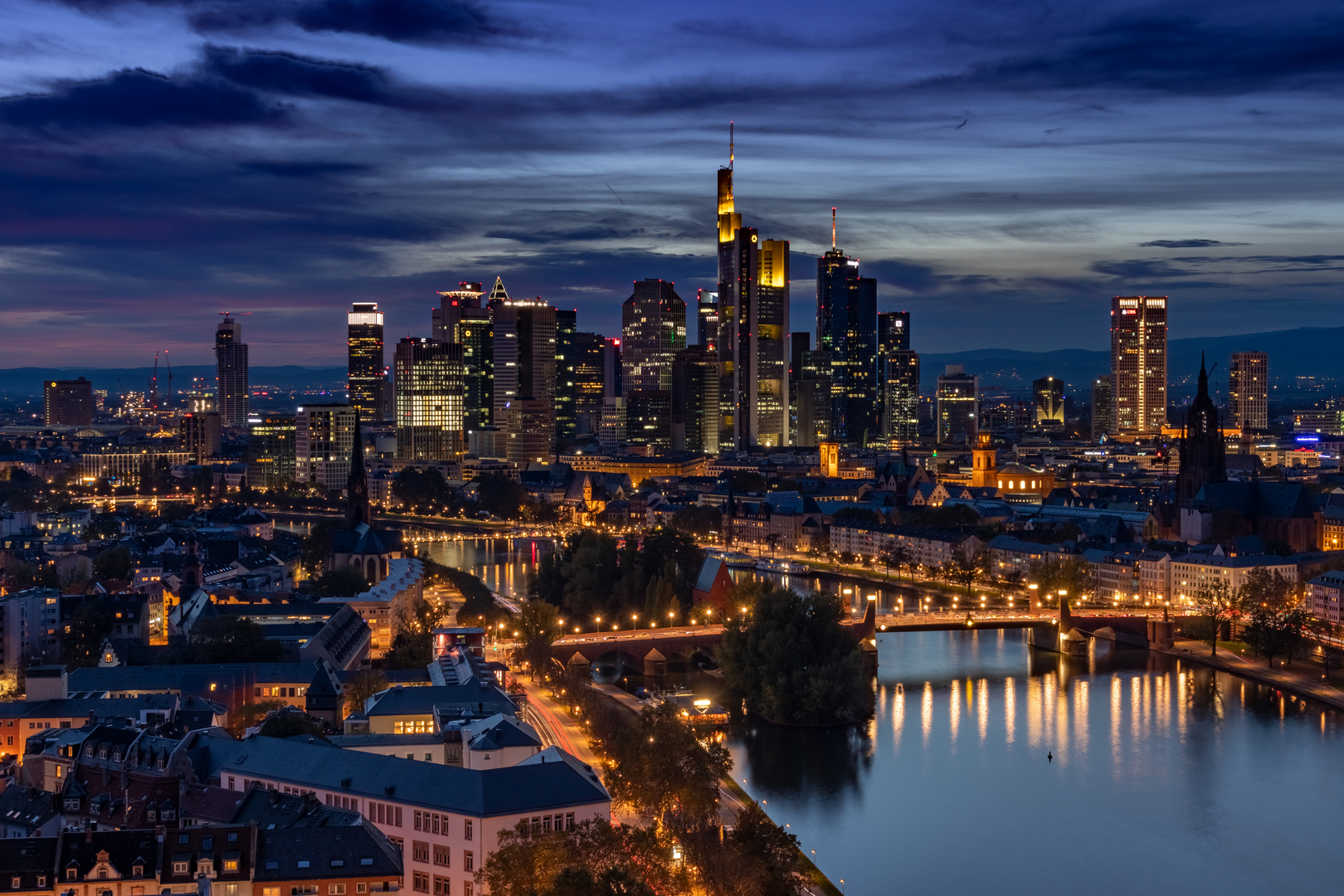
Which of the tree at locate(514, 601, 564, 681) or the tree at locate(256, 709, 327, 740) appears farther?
the tree at locate(514, 601, 564, 681)

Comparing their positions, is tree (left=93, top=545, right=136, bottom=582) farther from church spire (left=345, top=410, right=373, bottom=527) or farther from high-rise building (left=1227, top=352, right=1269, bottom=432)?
high-rise building (left=1227, top=352, right=1269, bottom=432)

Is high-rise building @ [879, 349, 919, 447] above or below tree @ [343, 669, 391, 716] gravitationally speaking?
above

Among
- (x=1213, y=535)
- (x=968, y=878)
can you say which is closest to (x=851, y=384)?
(x=1213, y=535)

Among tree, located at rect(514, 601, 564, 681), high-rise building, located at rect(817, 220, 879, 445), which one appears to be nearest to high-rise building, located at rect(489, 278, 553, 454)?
high-rise building, located at rect(817, 220, 879, 445)

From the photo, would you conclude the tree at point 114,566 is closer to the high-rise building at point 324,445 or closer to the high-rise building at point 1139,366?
the high-rise building at point 324,445

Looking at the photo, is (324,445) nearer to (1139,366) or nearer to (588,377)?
(588,377)

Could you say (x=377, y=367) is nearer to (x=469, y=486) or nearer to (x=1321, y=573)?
(x=469, y=486)
